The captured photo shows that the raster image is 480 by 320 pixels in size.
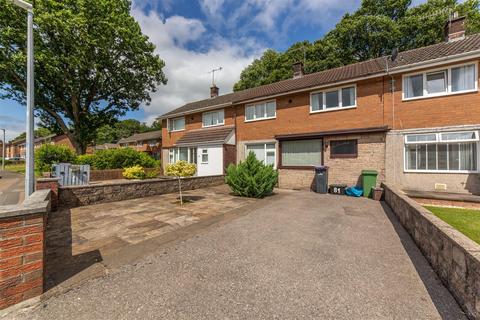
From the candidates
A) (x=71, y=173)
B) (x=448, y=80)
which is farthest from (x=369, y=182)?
(x=71, y=173)

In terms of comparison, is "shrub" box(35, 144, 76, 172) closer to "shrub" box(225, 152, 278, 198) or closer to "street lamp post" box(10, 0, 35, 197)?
"street lamp post" box(10, 0, 35, 197)

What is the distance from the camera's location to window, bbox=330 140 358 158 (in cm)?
1142

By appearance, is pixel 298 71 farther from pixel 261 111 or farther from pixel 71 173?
pixel 71 173

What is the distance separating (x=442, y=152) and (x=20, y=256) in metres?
13.6

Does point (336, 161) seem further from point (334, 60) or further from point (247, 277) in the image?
point (334, 60)

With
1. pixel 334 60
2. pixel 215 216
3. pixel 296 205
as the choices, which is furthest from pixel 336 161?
pixel 334 60

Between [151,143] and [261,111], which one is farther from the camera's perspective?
[151,143]

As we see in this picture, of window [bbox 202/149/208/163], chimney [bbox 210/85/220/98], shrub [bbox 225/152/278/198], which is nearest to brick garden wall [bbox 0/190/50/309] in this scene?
shrub [bbox 225/152/278/198]

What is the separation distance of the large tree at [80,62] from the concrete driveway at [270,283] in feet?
68.0

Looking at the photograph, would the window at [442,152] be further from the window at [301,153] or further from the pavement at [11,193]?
the pavement at [11,193]

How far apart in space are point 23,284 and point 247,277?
9.56 ft

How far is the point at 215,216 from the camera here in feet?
22.8

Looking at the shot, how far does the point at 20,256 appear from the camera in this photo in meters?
2.71

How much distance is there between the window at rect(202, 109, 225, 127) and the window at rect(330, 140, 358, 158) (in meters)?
9.20
